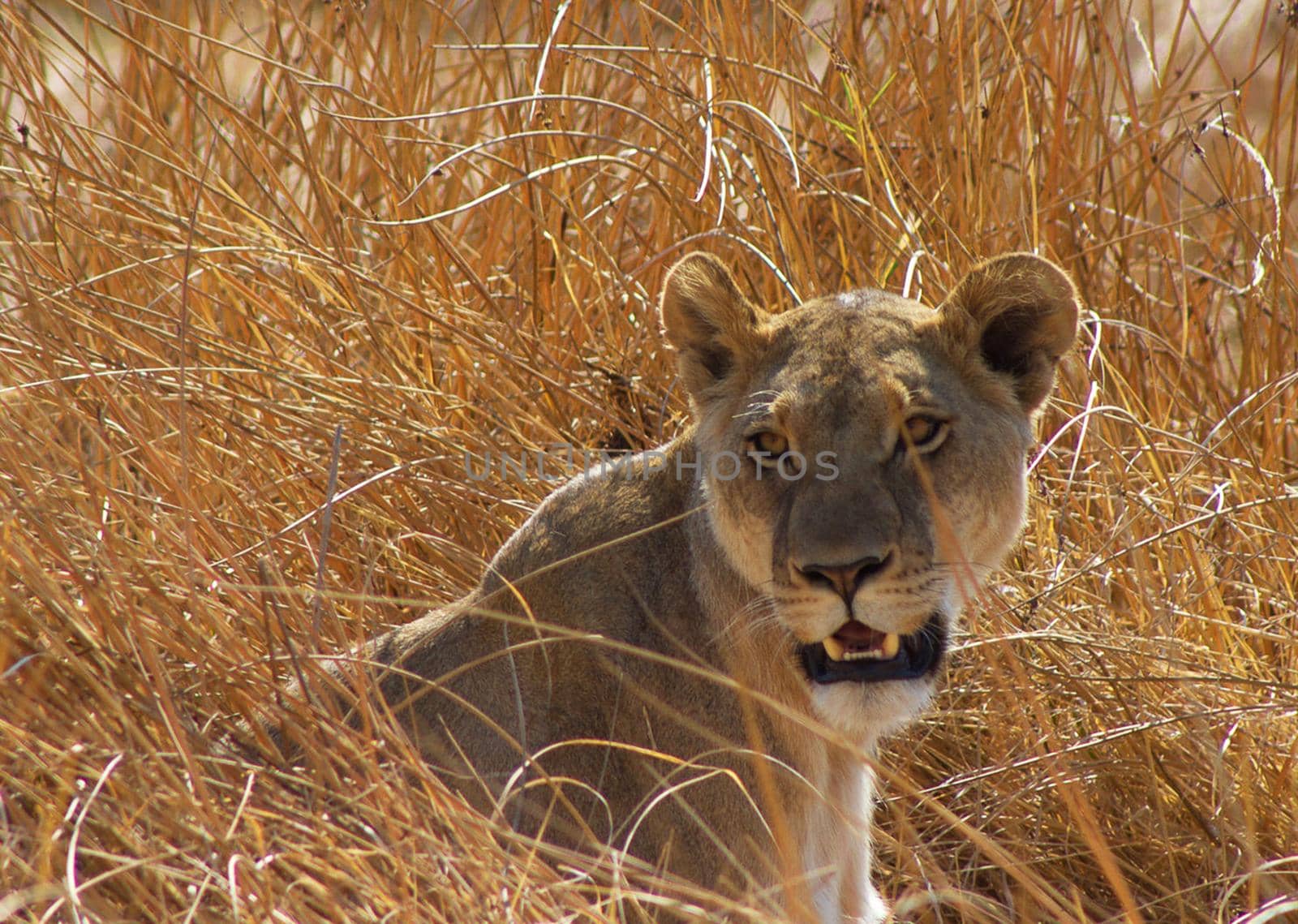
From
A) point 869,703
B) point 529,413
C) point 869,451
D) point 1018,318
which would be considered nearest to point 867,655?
point 869,703

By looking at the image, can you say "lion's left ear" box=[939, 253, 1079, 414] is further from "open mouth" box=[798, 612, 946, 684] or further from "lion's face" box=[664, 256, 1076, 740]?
"open mouth" box=[798, 612, 946, 684]

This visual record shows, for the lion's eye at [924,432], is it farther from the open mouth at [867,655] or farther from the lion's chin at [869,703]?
the lion's chin at [869,703]

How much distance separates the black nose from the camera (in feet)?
10.5

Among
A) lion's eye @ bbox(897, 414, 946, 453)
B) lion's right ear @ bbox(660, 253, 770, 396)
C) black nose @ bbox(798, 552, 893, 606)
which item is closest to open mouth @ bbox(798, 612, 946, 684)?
black nose @ bbox(798, 552, 893, 606)

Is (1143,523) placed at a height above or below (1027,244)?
below

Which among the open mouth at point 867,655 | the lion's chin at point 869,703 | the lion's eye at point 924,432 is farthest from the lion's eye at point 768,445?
the lion's chin at point 869,703

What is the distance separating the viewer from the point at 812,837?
361cm

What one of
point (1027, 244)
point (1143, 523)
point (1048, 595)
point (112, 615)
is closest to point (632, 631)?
point (112, 615)

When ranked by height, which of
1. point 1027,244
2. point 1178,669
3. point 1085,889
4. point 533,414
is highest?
point 1027,244

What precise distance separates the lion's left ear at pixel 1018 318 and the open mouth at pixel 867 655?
29.8 inches

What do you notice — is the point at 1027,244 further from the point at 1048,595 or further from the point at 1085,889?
the point at 1085,889

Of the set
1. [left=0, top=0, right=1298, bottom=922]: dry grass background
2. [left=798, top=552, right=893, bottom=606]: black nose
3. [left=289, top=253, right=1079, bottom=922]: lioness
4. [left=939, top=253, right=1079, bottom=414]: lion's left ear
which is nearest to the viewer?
[left=0, top=0, right=1298, bottom=922]: dry grass background

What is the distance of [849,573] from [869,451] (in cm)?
36

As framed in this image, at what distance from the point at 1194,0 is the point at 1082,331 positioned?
8.08 meters
